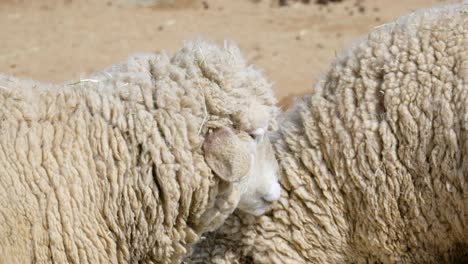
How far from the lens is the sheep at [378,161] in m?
4.44

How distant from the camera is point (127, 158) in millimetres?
4020

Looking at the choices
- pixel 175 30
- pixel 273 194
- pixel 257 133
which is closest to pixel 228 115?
pixel 257 133

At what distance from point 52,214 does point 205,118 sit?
839 mm

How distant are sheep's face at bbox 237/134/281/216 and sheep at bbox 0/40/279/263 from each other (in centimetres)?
13

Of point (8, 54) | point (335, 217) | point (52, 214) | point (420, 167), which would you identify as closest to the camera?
point (52, 214)

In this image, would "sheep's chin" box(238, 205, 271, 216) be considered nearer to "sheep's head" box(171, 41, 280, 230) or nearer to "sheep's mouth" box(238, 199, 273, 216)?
"sheep's mouth" box(238, 199, 273, 216)

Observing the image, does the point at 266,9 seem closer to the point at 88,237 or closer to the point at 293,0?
the point at 293,0

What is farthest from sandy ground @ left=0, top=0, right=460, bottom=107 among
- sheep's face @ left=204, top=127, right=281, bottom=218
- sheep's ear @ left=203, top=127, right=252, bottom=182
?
sheep's ear @ left=203, top=127, right=252, bottom=182

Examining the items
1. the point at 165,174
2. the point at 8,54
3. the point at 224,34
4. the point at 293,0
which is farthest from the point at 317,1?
the point at 165,174

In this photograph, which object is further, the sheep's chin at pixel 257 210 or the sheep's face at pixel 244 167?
the sheep's chin at pixel 257 210

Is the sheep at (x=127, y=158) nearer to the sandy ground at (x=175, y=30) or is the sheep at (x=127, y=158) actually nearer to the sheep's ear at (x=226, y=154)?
the sheep's ear at (x=226, y=154)

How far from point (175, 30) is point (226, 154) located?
362 inches

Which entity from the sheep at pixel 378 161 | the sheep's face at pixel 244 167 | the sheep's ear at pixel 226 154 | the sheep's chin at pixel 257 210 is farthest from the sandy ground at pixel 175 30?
the sheep's ear at pixel 226 154

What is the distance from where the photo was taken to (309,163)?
481 cm
